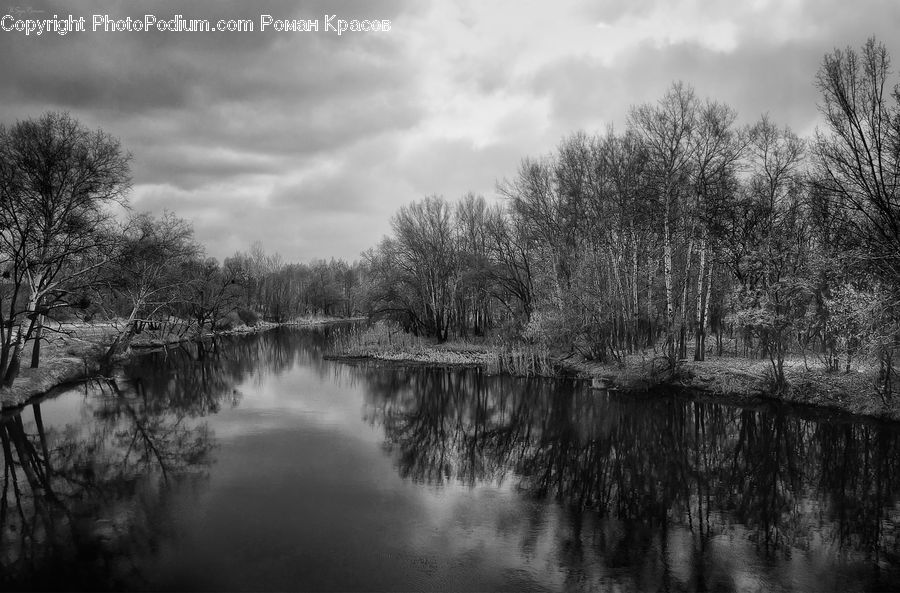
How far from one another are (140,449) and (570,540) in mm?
12039

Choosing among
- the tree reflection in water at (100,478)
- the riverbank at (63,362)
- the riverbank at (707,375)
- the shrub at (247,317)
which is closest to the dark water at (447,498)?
the tree reflection in water at (100,478)

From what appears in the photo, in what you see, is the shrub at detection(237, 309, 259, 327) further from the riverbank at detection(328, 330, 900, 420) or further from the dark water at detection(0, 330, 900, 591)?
the dark water at detection(0, 330, 900, 591)

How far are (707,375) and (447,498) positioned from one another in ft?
55.3

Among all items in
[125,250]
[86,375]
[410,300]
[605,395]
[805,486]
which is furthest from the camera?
[410,300]

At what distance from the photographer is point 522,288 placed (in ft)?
133

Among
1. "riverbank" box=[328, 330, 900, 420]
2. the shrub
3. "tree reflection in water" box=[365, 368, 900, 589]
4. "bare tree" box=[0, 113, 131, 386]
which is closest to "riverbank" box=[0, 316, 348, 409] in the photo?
"bare tree" box=[0, 113, 131, 386]

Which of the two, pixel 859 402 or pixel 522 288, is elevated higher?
pixel 522 288

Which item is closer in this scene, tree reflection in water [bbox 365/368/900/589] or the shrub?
tree reflection in water [bbox 365/368/900/589]

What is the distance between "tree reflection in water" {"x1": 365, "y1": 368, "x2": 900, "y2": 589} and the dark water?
0.06 meters

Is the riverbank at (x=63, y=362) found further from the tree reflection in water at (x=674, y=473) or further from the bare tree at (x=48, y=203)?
the tree reflection in water at (x=674, y=473)

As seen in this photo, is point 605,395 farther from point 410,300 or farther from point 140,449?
point 410,300

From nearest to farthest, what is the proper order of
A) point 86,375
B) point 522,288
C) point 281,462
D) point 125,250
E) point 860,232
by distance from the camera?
point 281,462
point 860,232
point 125,250
point 86,375
point 522,288

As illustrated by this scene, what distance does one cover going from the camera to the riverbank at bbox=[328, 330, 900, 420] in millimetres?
18656

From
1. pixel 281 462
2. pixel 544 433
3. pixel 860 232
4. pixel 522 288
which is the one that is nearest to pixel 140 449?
pixel 281 462
